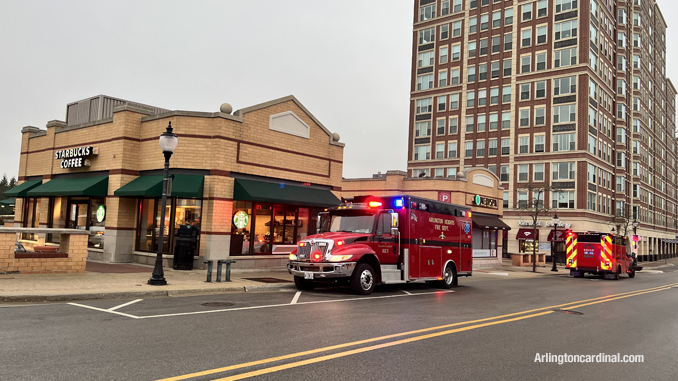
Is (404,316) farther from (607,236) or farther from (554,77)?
(554,77)

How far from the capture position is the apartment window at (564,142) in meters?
54.4

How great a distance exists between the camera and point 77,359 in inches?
234

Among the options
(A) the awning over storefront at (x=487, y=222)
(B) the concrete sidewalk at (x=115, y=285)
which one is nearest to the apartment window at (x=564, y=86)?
(A) the awning over storefront at (x=487, y=222)

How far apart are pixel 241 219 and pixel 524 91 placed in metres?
48.0

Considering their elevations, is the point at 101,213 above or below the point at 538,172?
below

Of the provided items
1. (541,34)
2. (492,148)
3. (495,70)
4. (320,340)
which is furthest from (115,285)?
(541,34)

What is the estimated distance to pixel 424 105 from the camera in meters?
65.6

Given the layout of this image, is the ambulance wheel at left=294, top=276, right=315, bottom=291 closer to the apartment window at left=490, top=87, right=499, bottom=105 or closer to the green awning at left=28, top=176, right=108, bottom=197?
the green awning at left=28, top=176, right=108, bottom=197

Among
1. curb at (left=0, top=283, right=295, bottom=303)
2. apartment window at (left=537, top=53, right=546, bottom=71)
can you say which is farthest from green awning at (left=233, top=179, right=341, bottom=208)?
apartment window at (left=537, top=53, right=546, bottom=71)

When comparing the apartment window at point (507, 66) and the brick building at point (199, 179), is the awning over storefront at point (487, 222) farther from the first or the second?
the apartment window at point (507, 66)

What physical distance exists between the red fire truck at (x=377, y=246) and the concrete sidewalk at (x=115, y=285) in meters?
1.95

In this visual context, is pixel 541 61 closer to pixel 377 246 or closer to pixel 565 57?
pixel 565 57

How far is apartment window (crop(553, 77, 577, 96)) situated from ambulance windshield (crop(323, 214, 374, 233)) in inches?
1902

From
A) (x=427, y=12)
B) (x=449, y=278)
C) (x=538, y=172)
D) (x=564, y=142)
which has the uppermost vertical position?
(x=427, y=12)
